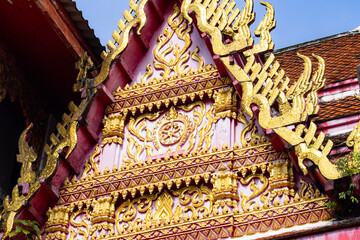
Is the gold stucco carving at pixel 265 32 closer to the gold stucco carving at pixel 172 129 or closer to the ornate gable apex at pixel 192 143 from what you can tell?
the ornate gable apex at pixel 192 143

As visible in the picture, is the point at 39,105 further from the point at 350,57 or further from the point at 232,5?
the point at 350,57

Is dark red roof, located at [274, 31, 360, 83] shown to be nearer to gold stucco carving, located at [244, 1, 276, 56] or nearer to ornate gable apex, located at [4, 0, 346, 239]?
gold stucco carving, located at [244, 1, 276, 56]

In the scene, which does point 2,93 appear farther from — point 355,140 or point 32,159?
point 355,140

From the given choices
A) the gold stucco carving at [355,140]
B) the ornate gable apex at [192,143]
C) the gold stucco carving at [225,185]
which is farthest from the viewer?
the gold stucco carving at [225,185]

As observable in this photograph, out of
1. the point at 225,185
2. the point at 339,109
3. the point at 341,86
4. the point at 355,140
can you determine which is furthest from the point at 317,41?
the point at 355,140

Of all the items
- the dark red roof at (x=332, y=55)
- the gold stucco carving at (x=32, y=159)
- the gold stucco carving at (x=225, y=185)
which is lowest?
the gold stucco carving at (x=225, y=185)

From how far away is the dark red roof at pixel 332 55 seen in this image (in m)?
10.8

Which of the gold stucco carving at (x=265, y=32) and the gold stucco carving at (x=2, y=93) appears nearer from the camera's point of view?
the gold stucco carving at (x=265, y=32)

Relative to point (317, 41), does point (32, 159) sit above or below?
below

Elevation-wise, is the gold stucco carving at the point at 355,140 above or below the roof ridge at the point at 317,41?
below

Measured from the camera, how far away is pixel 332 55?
39.2 feet

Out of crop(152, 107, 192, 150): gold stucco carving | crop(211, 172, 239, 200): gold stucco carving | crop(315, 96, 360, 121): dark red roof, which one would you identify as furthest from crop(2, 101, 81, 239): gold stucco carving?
crop(315, 96, 360, 121): dark red roof

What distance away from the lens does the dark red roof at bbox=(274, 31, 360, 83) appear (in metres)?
10.8

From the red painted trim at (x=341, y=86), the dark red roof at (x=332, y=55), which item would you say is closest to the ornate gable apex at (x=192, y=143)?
the red painted trim at (x=341, y=86)
